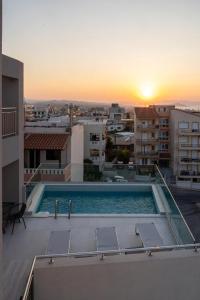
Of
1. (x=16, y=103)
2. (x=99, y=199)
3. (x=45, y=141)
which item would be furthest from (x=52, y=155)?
(x=16, y=103)

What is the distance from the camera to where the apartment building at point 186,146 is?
53.1 metres

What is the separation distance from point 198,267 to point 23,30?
1236 centimetres

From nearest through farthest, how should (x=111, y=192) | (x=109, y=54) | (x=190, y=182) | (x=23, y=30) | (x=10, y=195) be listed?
(x=10, y=195), (x=111, y=192), (x=23, y=30), (x=109, y=54), (x=190, y=182)

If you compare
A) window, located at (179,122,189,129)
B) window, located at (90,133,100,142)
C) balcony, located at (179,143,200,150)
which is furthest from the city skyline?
balcony, located at (179,143,200,150)

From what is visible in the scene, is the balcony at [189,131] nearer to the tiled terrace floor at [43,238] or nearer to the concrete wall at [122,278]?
the tiled terrace floor at [43,238]

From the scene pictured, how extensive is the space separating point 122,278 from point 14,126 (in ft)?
13.7

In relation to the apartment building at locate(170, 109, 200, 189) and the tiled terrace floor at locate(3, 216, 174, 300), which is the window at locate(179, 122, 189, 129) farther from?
the tiled terrace floor at locate(3, 216, 174, 300)

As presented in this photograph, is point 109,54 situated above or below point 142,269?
above

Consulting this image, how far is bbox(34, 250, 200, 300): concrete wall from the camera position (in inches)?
214

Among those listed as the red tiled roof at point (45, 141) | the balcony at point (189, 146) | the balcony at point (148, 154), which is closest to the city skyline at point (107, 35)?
the red tiled roof at point (45, 141)

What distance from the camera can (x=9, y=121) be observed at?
8.02 metres

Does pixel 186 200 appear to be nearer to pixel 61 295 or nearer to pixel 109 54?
pixel 109 54

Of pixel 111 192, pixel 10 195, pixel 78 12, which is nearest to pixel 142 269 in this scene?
pixel 10 195

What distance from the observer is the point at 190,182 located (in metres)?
49.1
